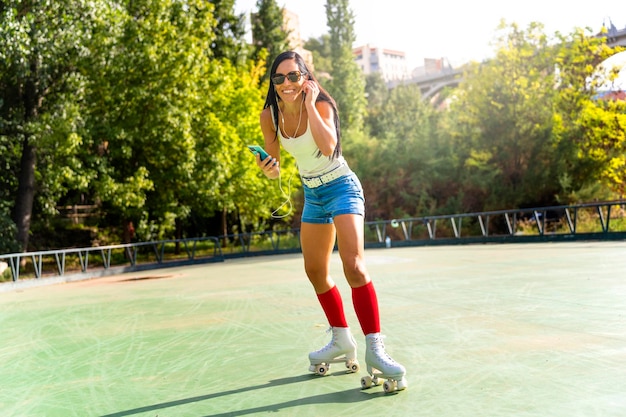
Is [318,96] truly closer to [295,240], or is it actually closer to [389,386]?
[389,386]

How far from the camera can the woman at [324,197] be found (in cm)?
379

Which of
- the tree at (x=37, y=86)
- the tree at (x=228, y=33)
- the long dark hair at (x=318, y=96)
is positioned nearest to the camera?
the long dark hair at (x=318, y=96)

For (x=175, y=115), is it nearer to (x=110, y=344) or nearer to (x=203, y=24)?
(x=203, y=24)

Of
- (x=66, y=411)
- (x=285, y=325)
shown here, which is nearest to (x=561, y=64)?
(x=285, y=325)

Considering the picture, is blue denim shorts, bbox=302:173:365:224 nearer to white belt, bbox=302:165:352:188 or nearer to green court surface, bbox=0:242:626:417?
white belt, bbox=302:165:352:188

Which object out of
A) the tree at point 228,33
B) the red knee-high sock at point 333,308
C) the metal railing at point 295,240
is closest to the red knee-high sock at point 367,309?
the red knee-high sock at point 333,308

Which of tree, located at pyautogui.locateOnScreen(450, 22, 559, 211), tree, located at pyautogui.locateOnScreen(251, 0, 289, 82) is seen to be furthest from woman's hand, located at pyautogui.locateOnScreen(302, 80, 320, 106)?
tree, located at pyautogui.locateOnScreen(251, 0, 289, 82)

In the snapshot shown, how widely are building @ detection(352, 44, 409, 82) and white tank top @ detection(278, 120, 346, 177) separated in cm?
16553

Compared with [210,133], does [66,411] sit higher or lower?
lower

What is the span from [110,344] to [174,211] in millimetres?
20007

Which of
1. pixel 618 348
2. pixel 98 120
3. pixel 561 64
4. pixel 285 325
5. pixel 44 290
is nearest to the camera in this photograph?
pixel 618 348

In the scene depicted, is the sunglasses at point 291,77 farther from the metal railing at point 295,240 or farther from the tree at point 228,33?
the tree at point 228,33

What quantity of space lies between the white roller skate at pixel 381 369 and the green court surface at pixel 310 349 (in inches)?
2.2

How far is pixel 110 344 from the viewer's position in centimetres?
588
